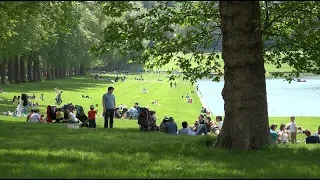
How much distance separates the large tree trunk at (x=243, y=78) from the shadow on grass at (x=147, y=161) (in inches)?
19.8

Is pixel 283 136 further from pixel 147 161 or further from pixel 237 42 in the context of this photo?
pixel 147 161

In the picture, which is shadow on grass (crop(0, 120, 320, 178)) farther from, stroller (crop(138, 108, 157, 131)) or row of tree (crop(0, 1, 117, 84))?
row of tree (crop(0, 1, 117, 84))

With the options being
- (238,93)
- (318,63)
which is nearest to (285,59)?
(318,63)

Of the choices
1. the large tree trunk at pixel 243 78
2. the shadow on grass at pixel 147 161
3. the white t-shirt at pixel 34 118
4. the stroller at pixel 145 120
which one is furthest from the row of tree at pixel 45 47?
the large tree trunk at pixel 243 78

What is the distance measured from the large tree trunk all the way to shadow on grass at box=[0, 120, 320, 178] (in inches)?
19.8

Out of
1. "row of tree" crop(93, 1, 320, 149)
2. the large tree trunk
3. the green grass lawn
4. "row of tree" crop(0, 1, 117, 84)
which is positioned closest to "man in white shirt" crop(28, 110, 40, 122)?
"row of tree" crop(93, 1, 320, 149)

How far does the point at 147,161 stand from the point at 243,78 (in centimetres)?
312

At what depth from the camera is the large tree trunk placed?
11719 millimetres

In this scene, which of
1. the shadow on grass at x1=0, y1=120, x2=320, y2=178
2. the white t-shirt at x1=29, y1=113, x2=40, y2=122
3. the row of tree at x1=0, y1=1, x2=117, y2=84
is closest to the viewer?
the shadow on grass at x1=0, y1=120, x2=320, y2=178

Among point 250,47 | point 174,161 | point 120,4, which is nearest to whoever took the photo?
point 174,161

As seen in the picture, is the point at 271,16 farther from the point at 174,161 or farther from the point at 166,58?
the point at 174,161

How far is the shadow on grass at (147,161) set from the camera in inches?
345

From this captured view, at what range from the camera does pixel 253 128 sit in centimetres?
1201

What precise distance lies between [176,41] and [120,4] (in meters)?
3.30
